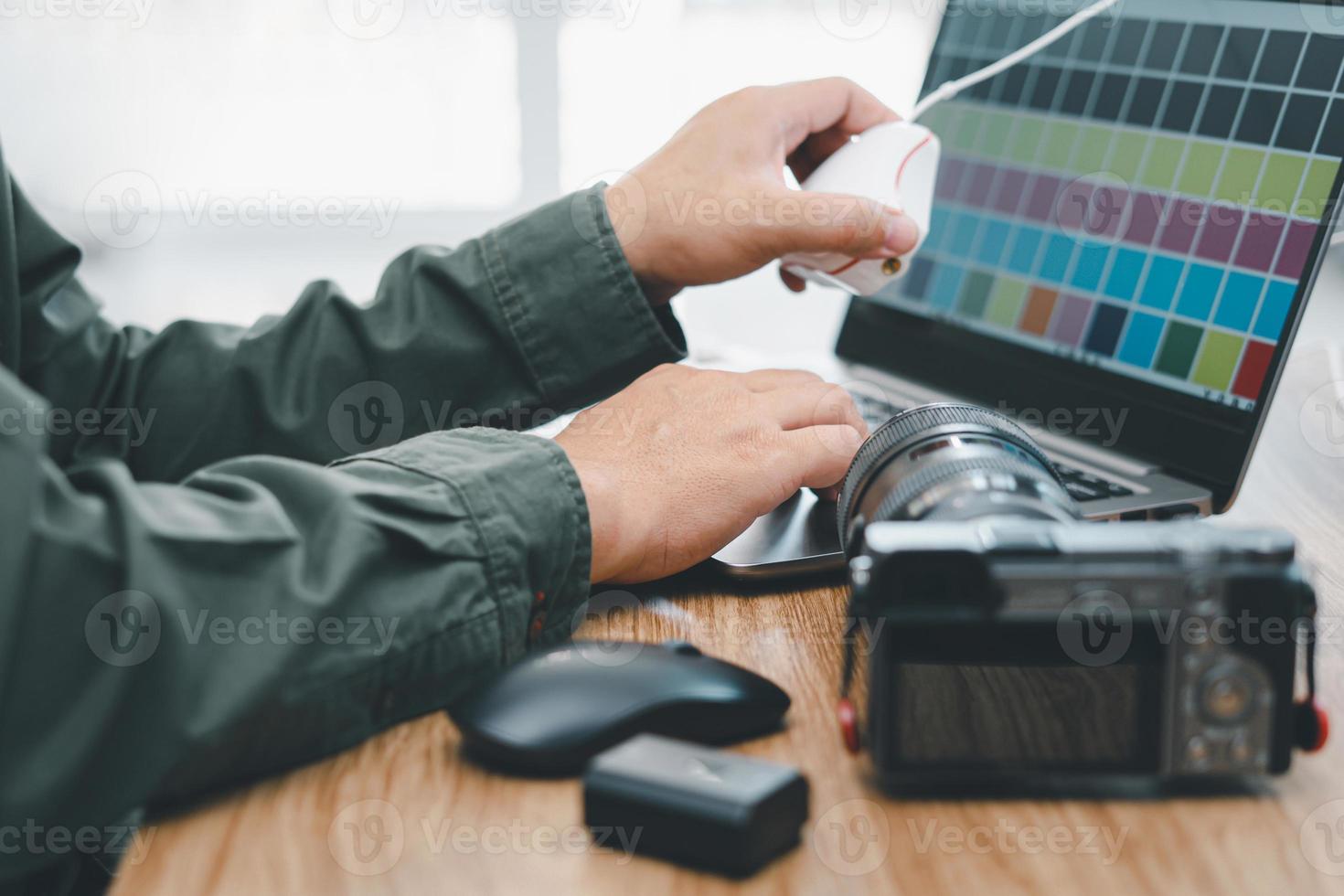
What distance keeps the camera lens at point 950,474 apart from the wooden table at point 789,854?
3.8 inches

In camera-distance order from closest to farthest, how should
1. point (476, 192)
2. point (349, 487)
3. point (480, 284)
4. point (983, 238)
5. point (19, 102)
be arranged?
1. point (349, 487)
2. point (480, 284)
3. point (983, 238)
4. point (19, 102)
5. point (476, 192)

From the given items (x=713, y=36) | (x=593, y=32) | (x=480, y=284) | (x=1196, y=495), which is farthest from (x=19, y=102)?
(x=1196, y=495)

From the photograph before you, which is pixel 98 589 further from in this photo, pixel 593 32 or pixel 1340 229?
pixel 593 32

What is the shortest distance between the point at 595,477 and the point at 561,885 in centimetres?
24

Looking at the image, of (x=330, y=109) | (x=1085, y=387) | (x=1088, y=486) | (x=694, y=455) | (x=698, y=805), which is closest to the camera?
(x=698, y=805)

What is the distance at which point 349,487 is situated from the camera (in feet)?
1.47

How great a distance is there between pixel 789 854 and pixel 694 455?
0.26m

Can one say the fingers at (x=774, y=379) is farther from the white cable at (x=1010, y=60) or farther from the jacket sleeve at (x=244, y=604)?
the white cable at (x=1010, y=60)

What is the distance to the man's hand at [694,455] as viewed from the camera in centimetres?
54

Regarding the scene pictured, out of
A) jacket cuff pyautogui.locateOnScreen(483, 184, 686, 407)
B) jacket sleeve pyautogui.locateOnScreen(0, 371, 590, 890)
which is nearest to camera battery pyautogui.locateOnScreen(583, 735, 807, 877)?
jacket sleeve pyautogui.locateOnScreen(0, 371, 590, 890)

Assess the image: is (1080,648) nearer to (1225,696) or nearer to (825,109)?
(1225,696)

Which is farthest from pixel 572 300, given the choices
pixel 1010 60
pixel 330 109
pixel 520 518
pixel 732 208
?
pixel 330 109

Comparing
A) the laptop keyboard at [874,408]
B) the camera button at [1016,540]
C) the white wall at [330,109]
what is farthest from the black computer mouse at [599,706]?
the white wall at [330,109]

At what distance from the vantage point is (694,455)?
58 centimetres
